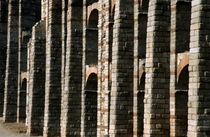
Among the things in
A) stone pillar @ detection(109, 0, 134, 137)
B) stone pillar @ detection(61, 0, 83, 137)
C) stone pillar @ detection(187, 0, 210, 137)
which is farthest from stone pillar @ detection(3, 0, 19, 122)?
stone pillar @ detection(187, 0, 210, 137)

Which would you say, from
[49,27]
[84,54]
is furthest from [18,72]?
[84,54]

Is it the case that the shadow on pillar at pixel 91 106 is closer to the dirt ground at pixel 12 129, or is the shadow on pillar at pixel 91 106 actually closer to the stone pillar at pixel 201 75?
the dirt ground at pixel 12 129

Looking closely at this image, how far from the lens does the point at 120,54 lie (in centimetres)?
2758

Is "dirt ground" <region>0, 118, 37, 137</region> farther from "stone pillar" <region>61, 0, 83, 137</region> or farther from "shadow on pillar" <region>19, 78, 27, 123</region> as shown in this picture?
"stone pillar" <region>61, 0, 83, 137</region>

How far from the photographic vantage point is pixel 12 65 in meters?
48.9

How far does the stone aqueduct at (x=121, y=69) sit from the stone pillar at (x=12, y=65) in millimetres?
6954

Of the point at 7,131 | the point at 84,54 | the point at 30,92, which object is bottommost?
the point at 7,131

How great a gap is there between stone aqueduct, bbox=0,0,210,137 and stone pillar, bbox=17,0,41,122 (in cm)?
582

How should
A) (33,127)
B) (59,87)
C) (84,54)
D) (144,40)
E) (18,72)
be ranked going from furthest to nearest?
(18,72) < (33,127) < (59,87) < (84,54) < (144,40)

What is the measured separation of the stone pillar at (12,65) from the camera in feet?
158

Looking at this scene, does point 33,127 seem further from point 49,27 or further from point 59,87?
point 49,27

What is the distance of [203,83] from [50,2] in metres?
19.5

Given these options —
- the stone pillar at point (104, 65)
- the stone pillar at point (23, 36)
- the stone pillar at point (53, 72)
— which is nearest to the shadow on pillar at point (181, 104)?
the stone pillar at point (104, 65)

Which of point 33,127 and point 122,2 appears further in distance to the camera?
point 33,127
